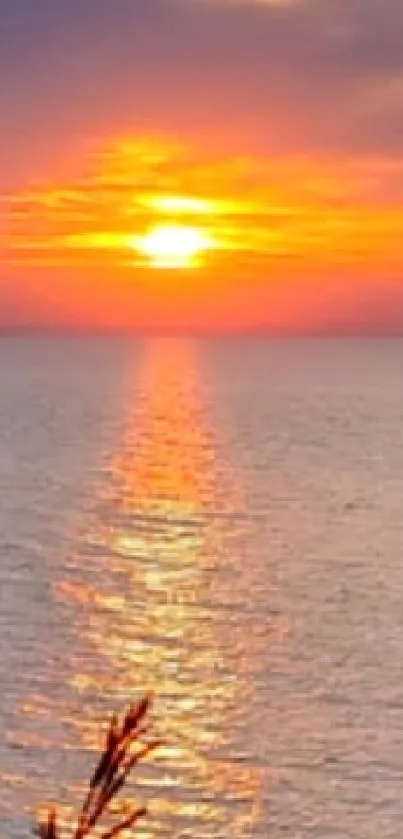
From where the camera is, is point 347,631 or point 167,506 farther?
point 167,506

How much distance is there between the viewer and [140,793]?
3619 cm

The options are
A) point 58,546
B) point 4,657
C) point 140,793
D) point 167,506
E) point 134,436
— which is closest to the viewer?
point 140,793

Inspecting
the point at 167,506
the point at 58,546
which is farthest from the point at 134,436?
the point at 58,546

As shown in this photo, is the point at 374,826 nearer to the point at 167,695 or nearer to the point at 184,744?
the point at 184,744

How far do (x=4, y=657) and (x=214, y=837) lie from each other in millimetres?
18349

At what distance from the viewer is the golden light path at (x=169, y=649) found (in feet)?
120

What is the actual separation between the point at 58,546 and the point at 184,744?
1442 inches

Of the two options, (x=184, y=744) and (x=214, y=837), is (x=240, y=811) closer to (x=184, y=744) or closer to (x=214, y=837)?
(x=214, y=837)

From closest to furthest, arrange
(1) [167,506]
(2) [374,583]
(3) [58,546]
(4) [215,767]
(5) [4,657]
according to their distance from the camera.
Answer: (4) [215,767]
(5) [4,657]
(2) [374,583]
(3) [58,546]
(1) [167,506]

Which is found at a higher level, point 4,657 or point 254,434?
point 4,657

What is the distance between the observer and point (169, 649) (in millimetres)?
51531

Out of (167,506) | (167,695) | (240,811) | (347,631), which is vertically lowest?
(167,506)

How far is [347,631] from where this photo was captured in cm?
5553

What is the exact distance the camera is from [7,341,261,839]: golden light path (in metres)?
36.5
